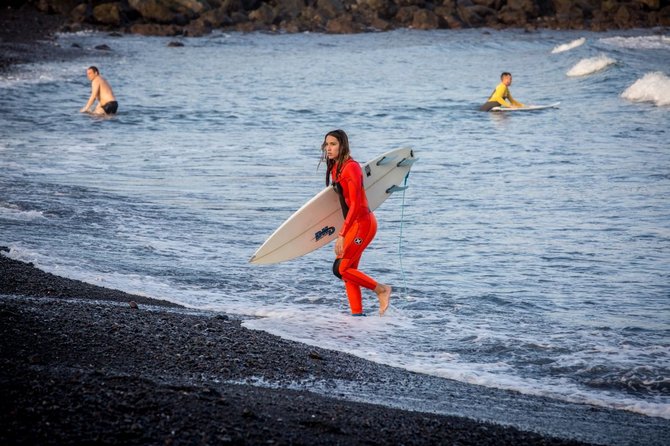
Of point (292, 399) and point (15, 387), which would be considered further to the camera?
point (292, 399)

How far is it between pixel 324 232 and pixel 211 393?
3588 millimetres

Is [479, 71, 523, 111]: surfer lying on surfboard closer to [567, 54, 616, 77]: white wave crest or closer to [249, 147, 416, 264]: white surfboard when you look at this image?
[567, 54, 616, 77]: white wave crest

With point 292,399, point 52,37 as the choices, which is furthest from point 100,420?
point 52,37

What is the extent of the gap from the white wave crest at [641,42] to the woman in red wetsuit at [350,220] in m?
38.2

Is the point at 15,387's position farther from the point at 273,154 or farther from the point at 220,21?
the point at 220,21

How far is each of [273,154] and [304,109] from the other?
740 centimetres

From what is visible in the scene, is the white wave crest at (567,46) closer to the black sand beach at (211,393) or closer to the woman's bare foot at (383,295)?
the woman's bare foot at (383,295)

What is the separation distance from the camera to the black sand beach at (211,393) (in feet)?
13.3

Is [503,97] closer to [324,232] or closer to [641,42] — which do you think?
[324,232]

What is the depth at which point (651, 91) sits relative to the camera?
78.9ft

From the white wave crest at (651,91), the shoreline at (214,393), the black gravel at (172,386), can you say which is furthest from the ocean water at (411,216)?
the black gravel at (172,386)

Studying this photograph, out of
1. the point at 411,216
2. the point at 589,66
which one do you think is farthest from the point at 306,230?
the point at 589,66

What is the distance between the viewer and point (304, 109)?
23.6 m

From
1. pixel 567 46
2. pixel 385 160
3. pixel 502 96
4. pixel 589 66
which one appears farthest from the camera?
pixel 567 46
